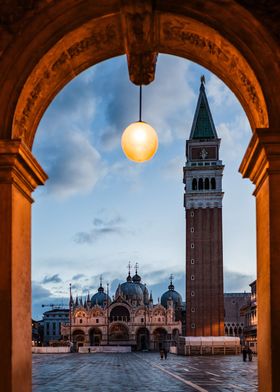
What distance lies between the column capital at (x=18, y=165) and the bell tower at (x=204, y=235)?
76304 mm

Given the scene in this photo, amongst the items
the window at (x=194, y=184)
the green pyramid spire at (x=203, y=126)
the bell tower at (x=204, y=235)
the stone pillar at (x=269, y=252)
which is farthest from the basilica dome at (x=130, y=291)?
the stone pillar at (x=269, y=252)

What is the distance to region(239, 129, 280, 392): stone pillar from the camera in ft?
21.0

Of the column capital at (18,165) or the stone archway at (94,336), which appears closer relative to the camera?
the column capital at (18,165)

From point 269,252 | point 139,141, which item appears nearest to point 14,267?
point 139,141

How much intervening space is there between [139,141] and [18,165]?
4.72 feet

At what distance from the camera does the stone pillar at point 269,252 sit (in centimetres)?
640

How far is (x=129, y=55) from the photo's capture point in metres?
7.43

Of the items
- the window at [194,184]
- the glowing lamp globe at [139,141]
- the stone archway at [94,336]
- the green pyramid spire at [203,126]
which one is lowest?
the stone archway at [94,336]

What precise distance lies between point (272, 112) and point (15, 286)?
3.06 metres

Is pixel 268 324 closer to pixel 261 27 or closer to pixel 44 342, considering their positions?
pixel 261 27

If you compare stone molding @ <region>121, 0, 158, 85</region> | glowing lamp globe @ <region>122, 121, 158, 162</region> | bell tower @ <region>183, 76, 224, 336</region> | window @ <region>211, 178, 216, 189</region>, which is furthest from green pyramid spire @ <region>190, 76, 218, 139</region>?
glowing lamp globe @ <region>122, 121, 158, 162</region>

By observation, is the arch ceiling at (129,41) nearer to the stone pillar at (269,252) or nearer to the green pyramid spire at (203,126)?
the stone pillar at (269,252)

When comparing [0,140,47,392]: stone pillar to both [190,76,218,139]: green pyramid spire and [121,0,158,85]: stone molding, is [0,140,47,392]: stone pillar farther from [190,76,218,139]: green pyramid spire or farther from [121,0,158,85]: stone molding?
[190,76,218,139]: green pyramid spire

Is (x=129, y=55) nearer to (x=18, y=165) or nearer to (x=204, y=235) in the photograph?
(x=18, y=165)
